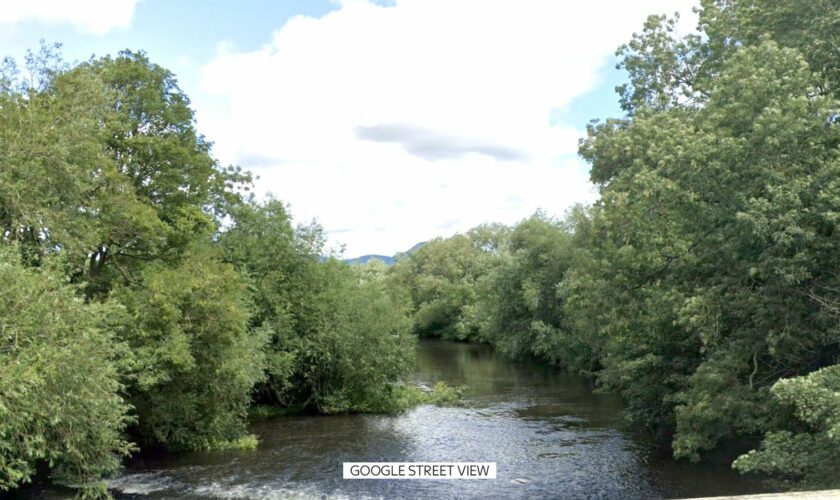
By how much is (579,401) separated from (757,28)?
20.4 m

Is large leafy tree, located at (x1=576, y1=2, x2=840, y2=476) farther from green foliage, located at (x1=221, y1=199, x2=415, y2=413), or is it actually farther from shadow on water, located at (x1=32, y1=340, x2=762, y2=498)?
green foliage, located at (x1=221, y1=199, x2=415, y2=413)

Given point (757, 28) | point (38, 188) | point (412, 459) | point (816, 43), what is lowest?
point (412, 459)

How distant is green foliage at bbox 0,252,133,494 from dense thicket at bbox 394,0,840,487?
1299cm

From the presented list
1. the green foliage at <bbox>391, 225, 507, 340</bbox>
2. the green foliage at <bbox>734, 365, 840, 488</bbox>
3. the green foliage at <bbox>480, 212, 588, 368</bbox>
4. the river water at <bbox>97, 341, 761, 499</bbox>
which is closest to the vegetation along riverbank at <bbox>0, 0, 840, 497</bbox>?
the green foliage at <bbox>734, 365, 840, 488</bbox>

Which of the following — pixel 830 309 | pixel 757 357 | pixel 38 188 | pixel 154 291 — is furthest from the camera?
pixel 154 291

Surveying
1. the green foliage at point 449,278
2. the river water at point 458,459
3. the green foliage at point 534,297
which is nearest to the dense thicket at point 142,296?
the river water at point 458,459

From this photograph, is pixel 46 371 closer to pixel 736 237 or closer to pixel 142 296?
pixel 142 296

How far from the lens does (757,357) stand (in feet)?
52.4

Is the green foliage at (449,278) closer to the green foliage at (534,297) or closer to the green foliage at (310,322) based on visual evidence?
the green foliage at (534,297)

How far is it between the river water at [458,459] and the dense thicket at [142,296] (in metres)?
1.92

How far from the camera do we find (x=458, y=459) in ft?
73.2

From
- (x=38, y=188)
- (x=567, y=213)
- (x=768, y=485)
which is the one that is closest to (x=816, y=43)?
(x=768, y=485)

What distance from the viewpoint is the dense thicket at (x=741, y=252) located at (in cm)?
1323

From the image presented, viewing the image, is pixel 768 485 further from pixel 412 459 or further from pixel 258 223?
pixel 258 223
